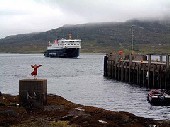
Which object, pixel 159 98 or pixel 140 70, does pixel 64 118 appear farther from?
pixel 140 70

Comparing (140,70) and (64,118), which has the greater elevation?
(140,70)

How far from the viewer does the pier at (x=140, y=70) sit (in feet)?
193

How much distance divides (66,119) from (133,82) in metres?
51.2

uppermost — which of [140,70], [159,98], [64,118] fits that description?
[140,70]

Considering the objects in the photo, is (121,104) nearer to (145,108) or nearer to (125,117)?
(145,108)

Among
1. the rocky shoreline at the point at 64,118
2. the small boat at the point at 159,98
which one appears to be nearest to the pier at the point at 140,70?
the small boat at the point at 159,98

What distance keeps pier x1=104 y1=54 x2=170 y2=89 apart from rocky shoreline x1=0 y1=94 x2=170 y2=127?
3152 cm

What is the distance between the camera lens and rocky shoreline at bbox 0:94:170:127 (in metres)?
23.3

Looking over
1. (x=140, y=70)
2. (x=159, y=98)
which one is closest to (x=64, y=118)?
(x=159, y=98)

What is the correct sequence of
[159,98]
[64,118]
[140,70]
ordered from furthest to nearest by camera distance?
[140,70]
[159,98]
[64,118]

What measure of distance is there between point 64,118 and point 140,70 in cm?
4645

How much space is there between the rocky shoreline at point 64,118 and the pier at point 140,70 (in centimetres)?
3152

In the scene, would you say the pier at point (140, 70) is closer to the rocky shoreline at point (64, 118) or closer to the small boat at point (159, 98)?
the small boat at point (159, 98)

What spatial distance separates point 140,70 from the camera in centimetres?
6988
